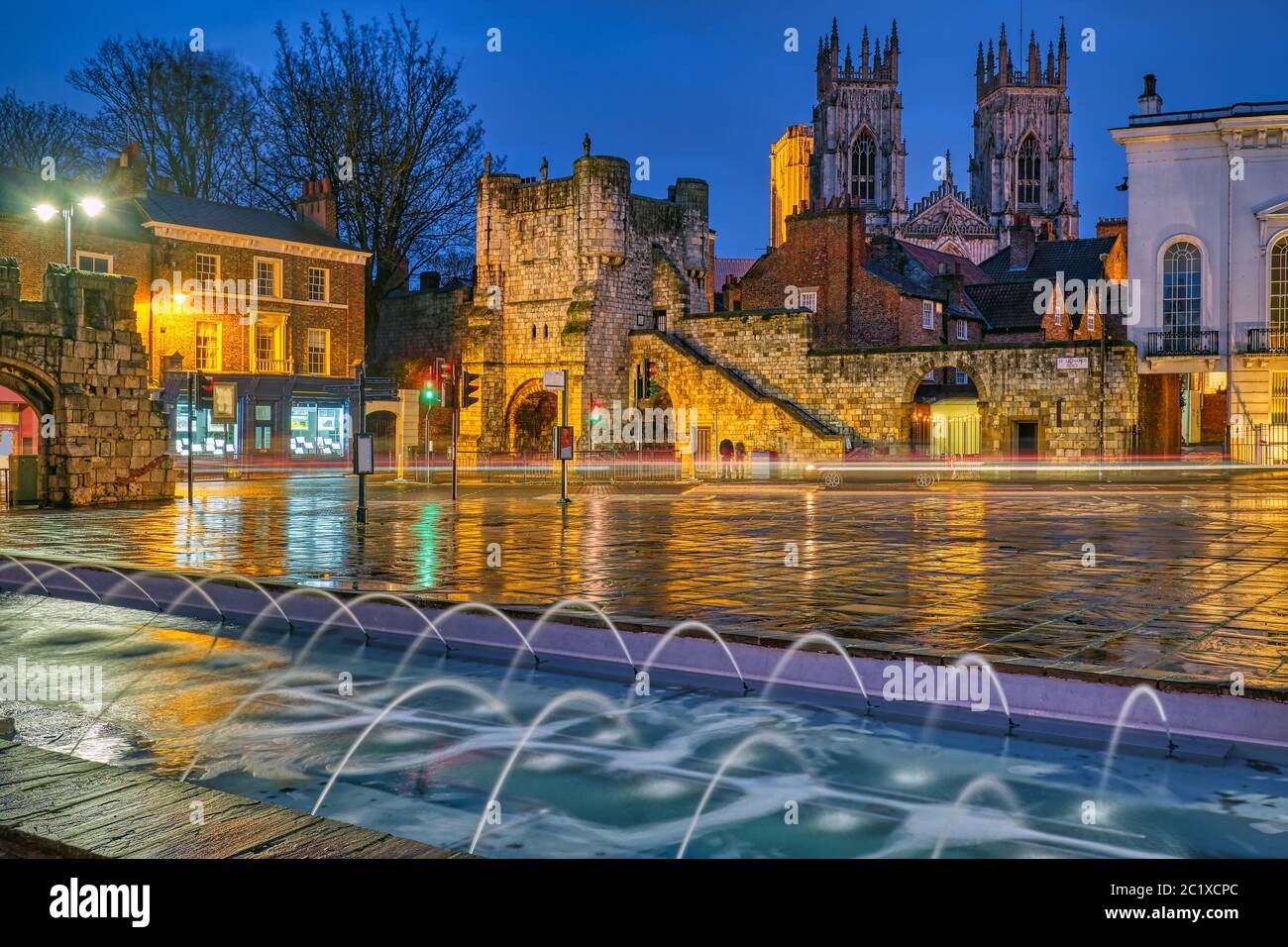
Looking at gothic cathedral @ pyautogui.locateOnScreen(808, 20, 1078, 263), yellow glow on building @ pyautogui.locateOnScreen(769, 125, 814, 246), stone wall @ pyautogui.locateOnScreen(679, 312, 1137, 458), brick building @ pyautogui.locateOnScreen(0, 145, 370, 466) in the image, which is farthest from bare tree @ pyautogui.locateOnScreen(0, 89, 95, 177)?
yellow glow on building @ pyautogui.locateOnScreen(769, 125, 814, 246)

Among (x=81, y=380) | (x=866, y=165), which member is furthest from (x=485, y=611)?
(x=866, y=165)

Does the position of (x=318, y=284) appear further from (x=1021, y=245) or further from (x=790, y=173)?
(x=790, y=173)

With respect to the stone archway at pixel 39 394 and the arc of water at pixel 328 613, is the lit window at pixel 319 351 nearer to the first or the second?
the stone archway at pixel 39 394

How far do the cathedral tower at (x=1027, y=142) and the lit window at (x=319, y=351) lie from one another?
253 feet

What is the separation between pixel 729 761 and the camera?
5812 millimetres

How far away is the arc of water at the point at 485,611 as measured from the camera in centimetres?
839

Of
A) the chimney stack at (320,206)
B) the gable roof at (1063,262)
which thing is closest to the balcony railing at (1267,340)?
the gable roof at (1063,262)

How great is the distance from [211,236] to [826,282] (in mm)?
23058

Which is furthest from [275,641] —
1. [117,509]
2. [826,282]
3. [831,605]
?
[826,282]

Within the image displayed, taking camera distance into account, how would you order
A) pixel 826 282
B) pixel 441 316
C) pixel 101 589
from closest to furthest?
pixel 101 589 < pixel 826 282 < pixel 441 316

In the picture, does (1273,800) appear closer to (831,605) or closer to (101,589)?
(831,605)

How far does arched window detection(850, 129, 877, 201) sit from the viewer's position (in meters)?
105
